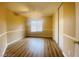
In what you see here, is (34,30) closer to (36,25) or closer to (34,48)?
(36,25)

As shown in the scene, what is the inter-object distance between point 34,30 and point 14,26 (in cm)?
34

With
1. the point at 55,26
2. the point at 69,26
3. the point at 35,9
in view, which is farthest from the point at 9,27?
the point at 69,26

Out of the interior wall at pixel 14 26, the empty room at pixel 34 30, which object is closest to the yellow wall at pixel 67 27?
the empty room at pixel 34 30

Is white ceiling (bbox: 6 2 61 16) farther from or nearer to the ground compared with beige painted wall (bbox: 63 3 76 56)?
farther from the ground

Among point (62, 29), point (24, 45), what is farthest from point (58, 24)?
point (24, 45)

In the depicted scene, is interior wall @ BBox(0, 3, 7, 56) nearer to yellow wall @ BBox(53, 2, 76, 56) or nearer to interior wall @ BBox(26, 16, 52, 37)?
interior wall @ BBox(26, 16, 52, 37)

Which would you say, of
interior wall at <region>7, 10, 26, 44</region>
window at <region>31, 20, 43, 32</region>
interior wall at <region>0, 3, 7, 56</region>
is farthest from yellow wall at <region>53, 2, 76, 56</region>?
interior wall at <region>0, 3, 7, 56</region>

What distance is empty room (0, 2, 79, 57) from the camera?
6.52 feet

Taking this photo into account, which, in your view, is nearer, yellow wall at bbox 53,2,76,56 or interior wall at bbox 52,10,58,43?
yellow wall at bbox 53,2,76,56

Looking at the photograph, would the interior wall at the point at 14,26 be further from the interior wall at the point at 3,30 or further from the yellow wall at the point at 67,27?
the yellow wall at the point at 67,27

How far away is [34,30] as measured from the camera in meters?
2.06

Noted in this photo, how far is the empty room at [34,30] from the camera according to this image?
78.3 inches

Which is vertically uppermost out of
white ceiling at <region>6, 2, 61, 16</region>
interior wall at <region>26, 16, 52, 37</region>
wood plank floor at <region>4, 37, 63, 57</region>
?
white ceiling at <region>6, 2, 61, 16</region>

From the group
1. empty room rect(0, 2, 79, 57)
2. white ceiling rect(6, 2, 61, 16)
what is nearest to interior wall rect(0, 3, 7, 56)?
empty room rect(0, 2, 79, 57)
